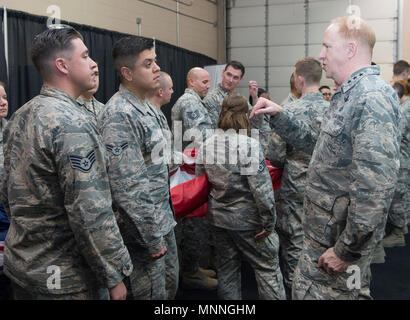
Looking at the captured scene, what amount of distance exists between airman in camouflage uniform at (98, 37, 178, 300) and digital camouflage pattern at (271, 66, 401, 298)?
2.30 feet

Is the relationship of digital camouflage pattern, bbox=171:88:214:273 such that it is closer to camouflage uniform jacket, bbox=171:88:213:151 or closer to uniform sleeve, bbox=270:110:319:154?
camouflage uniform jacket, bbox=171:88:213:151

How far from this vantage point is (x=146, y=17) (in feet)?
22.4

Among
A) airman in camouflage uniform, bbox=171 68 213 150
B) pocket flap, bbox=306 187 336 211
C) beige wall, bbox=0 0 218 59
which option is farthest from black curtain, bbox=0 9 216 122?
pocket flap, bbox=306 187 336 211

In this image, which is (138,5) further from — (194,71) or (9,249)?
(9,249)

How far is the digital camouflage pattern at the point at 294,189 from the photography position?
9.03ft

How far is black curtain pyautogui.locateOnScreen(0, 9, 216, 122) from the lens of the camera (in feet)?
13.9

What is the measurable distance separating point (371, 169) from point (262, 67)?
831 cm

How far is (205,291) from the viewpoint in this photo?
10.3 feet

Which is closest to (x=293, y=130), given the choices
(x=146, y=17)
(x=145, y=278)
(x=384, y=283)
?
(x=145, y=278)

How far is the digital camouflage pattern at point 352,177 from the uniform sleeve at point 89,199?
2.59ft

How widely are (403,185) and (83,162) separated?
3.92m

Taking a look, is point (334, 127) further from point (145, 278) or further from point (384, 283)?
point (384, 283)

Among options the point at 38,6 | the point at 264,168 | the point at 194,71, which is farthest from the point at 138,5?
the point at 264,168
